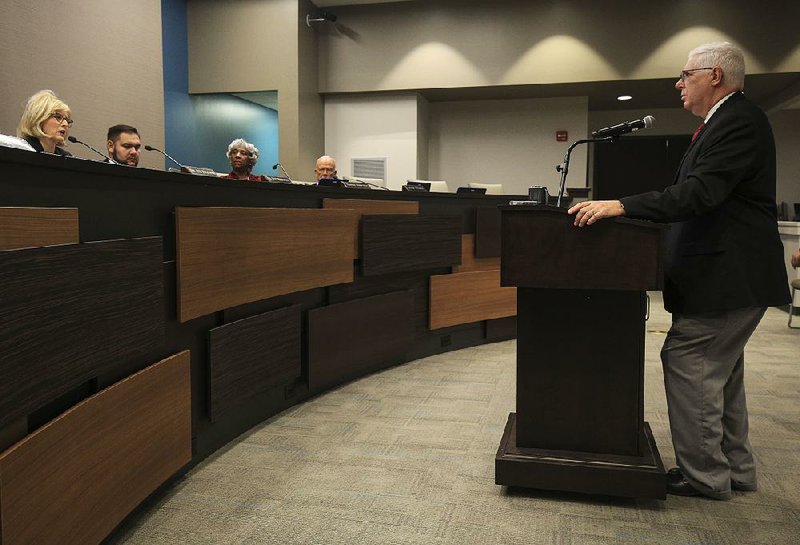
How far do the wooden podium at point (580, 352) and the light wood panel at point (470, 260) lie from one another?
2201 millimetres

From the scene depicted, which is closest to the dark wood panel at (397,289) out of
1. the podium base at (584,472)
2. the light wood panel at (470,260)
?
the light wood panel at (470,260)

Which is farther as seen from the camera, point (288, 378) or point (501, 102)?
point (501, 102)

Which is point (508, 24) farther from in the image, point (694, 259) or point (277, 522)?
point (277, 522)

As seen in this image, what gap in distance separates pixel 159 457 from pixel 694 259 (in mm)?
1713

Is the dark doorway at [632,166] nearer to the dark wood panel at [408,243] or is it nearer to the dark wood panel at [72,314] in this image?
the dark wood panel at [408,243]

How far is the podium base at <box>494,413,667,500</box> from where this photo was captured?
1978 millimetres

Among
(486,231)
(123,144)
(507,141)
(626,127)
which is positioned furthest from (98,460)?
(507,141)

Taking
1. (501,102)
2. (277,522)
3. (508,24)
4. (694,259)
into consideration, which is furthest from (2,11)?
(501,102)

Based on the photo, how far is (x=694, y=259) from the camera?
1.99m

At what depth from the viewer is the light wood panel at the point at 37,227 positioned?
1.28 m

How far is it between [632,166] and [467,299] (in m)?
6.80

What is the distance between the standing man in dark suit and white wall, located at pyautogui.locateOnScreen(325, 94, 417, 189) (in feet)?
20.7

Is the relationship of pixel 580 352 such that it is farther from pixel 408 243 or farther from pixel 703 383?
pixel 408 243

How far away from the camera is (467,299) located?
435cm
